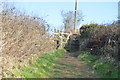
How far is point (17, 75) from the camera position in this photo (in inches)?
191

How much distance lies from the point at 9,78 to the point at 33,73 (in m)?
1.22

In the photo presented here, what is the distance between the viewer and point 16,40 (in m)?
5.56

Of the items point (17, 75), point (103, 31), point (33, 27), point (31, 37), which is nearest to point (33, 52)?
point (31, 37)

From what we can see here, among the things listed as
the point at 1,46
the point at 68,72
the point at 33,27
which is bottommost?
the point at 68,72

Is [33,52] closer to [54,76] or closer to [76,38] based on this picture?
[54,76]

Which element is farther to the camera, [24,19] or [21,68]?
[24,19]

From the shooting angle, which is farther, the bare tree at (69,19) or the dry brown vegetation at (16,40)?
the bare tree at (69,19)

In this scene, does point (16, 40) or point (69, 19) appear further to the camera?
point (69, 19)

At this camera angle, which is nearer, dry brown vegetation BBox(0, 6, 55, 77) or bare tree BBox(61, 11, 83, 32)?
dry brown vegetation BBox(0, 6, 55, 77)

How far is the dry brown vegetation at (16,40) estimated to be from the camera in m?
4.87

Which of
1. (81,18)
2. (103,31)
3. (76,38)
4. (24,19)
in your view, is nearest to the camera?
(24,19)

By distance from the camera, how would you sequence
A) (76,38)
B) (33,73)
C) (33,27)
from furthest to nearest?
(76,38) → (33,27) → (33,73)

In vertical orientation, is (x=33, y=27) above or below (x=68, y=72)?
above

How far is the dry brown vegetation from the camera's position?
487 cm
